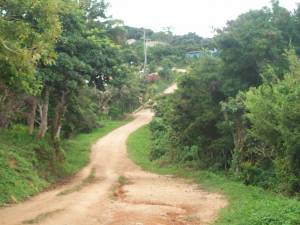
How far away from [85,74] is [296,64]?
8502 millimetres

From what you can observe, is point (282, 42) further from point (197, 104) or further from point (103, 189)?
point (103, 189)

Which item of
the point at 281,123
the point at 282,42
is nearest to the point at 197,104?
the point at 282,42

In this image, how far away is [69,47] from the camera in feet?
68.3

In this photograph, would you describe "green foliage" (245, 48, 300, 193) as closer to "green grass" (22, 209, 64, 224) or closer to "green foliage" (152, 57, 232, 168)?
"green foliage" (152, 57, 232, 168)

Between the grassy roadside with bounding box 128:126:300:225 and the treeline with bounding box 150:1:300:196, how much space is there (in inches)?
32.9

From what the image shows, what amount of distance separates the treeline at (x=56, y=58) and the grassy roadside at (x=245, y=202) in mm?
5581

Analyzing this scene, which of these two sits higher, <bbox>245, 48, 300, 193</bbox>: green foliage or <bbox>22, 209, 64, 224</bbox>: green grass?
<bbox>245, 48, 300, 193</bbox>: green foliage

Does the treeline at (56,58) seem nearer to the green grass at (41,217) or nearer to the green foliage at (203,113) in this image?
the green foliage at (203,113)

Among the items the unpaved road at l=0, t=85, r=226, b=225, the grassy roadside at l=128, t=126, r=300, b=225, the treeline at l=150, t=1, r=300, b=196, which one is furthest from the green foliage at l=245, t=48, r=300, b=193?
the unpaved road at l=0, t=85, r=226, b=225

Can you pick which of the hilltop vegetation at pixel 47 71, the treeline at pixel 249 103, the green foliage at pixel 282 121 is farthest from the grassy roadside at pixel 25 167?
the green foliage at pixel 282 121

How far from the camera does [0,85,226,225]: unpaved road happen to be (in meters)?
13.5

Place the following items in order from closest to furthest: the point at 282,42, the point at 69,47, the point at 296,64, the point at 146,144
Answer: the point at 296,64
the point at 69,47
the point at 282,42
the point at 146,144

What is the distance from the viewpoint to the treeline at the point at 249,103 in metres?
16.5

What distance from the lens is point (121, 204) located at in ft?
52.4
